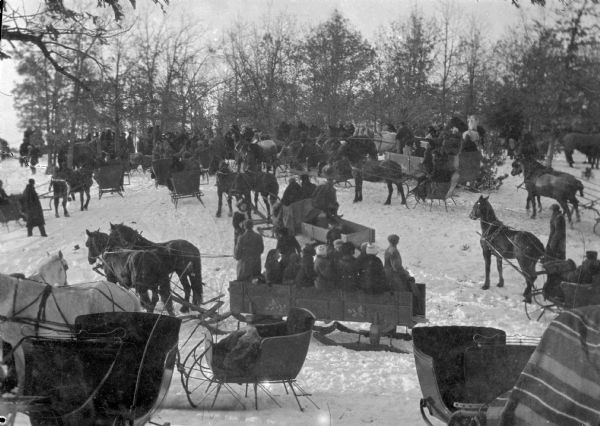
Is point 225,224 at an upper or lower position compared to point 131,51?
lower

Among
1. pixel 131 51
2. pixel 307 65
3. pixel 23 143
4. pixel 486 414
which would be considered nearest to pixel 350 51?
pixel 307 65

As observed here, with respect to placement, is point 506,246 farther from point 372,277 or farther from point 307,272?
point 307,272

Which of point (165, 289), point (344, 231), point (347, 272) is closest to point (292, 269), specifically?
point (347, 272)

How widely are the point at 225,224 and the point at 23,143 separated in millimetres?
10893

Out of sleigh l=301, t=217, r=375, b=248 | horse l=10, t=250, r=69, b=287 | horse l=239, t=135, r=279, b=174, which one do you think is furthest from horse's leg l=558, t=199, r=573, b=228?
horse l=10, t=250, r=69, b=287

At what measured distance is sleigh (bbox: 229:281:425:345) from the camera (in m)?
9.62

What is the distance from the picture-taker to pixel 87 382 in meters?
4.84

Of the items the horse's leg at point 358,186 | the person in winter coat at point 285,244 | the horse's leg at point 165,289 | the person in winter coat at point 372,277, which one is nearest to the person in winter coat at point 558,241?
the person in winter coat at point 372,277

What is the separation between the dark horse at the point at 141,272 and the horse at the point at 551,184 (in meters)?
9.93

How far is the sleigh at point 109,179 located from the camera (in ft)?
62.5

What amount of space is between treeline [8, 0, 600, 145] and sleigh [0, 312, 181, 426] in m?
12.0

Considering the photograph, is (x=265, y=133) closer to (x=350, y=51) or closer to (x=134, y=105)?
(x=350, y=51)

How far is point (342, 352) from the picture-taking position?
30.9 ft

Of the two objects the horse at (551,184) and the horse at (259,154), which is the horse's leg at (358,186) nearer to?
the horse at (259,154)
